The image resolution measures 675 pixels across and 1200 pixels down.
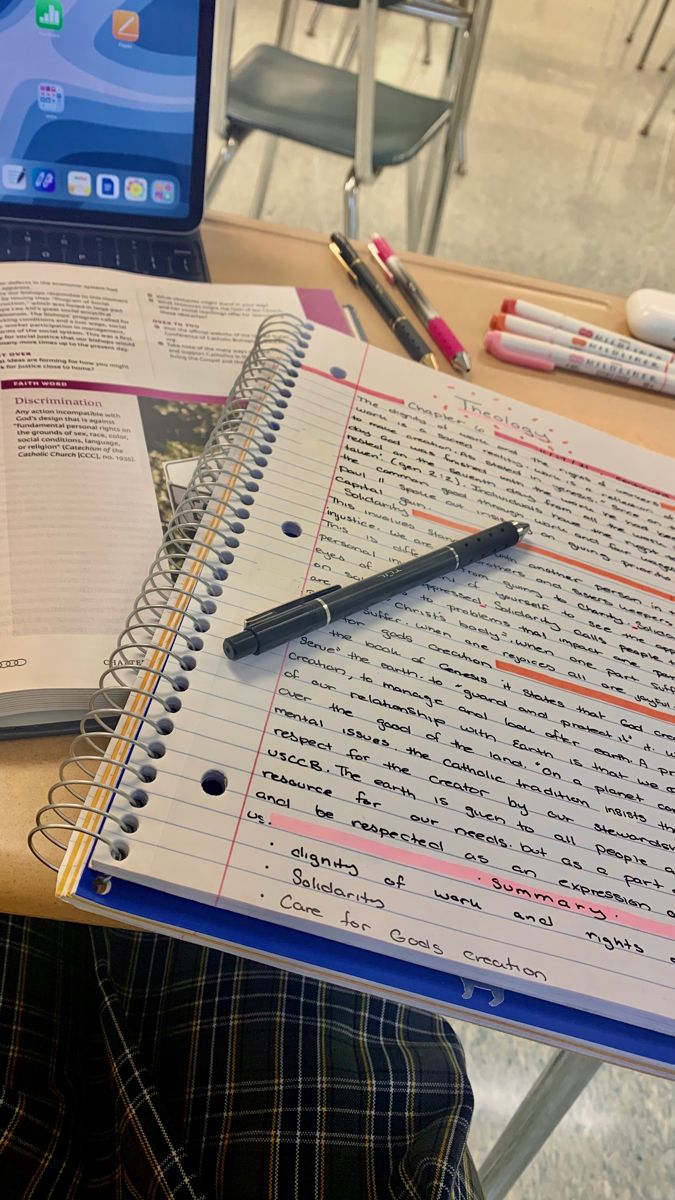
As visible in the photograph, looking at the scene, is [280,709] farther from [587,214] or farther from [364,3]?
[587,214]

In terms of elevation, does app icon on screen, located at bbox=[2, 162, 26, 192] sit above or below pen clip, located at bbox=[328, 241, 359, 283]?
above

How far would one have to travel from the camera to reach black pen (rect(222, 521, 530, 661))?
398mm

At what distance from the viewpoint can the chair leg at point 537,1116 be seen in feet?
2.14

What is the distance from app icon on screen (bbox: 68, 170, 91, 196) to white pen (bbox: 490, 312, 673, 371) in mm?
329

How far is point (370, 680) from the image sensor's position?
0.41 m

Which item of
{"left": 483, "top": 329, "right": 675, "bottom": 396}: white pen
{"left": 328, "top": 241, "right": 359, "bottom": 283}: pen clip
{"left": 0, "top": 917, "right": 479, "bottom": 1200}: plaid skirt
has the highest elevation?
{"left": 328, "top": 241, "right": 359, "bottom": 283}: pen clip

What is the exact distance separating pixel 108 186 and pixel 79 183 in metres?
0.02

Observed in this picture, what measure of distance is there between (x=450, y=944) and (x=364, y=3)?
1312 millimetres

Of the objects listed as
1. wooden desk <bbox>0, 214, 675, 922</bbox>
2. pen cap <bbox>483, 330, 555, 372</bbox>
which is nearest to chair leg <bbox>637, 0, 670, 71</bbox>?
wooden desk <bbox>0, 214, 675, 922</bbox>

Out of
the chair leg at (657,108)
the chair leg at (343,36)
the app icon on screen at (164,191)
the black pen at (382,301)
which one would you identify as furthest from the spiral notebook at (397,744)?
the chair leg at (657,108)

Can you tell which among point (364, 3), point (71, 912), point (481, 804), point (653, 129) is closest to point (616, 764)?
point (481, 804)

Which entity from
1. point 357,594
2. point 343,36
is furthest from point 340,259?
point 343,36

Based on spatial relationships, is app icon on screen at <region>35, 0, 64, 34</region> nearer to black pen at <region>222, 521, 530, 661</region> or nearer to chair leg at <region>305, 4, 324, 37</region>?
black pen at <region>222, 521, 530, 661</region>

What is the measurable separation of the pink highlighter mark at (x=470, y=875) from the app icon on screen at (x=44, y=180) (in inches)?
21.3
